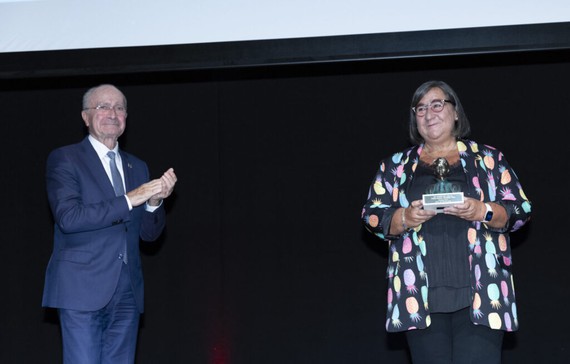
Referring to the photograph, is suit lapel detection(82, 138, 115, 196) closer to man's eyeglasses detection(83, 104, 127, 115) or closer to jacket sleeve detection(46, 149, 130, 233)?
jacket sleeve detection(46, 149, 130, 233)

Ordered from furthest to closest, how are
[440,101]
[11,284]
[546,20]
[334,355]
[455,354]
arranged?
[11,284], [334,355], [546,20], [440,101], [455,354]

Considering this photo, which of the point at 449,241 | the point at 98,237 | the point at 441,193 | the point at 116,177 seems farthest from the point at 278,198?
the point at 441,193

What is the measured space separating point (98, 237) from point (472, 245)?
4.64 feet

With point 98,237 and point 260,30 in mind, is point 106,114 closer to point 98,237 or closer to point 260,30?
point 98,237

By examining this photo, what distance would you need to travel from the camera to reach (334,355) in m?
4.35

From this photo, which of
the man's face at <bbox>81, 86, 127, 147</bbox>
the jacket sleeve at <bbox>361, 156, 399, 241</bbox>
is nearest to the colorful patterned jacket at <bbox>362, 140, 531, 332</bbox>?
the jacket sleeve at <bbox>361, 156, 399, 241</bbox>

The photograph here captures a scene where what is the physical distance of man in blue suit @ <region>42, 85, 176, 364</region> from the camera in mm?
2912

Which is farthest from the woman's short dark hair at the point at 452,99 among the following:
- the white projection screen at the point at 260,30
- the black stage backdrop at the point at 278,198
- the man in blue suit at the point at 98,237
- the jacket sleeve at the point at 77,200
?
the black stage backdrop at the point at 278,198

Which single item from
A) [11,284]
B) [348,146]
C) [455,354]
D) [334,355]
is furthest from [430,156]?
[11,284]

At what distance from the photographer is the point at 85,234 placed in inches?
118

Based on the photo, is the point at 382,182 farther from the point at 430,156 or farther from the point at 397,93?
the point at 397,93

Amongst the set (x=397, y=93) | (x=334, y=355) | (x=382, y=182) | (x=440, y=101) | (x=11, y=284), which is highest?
(x=397, y=93)

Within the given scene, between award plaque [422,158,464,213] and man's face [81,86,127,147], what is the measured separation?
131cm

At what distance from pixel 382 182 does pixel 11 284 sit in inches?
106
